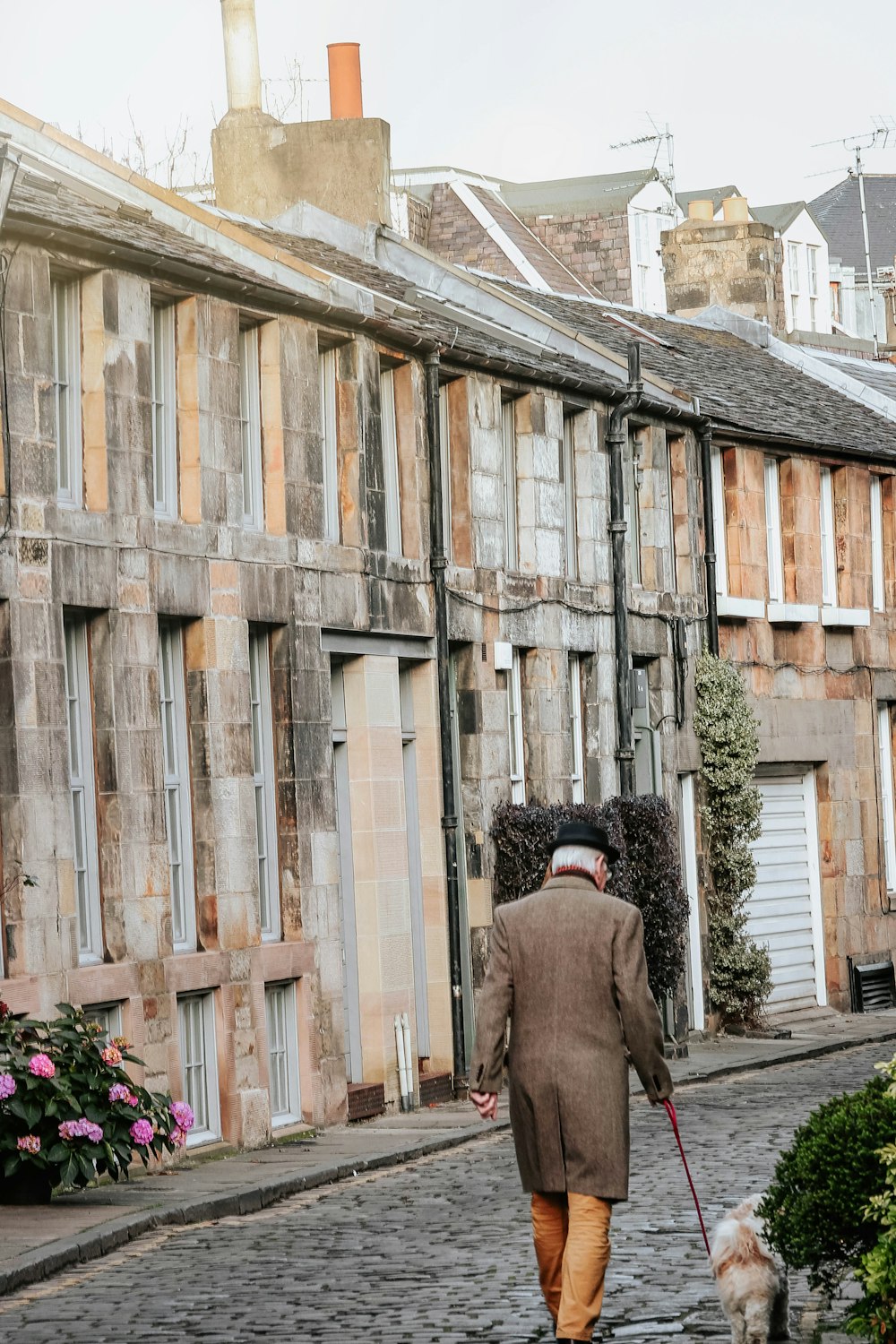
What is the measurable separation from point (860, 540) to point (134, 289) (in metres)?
14.8

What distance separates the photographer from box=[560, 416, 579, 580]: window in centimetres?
2386

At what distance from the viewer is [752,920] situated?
27266 mm

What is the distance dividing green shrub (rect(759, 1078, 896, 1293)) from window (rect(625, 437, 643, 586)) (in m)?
16.5

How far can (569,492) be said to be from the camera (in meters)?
24.1

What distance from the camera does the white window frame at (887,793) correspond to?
30.2 metres

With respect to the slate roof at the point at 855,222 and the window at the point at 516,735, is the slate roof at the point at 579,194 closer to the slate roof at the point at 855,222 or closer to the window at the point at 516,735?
the slate roof at the point at 855,222

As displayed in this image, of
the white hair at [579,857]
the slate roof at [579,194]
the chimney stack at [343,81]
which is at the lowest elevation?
the white hair at [579,857]

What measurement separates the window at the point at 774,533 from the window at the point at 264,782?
11169 millimetres

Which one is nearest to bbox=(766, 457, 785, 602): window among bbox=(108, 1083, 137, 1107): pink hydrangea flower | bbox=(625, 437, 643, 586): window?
bbox=(625, 437, 643, 586): window

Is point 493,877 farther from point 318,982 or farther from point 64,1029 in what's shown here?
point 64,1029

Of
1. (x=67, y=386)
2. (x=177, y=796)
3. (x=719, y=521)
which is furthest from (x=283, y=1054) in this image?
(x=719, y=521)

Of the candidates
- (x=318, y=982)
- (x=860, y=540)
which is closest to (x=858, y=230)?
(x=860, y=540)

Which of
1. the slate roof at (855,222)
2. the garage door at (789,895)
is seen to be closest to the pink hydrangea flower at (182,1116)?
the garage door at (789,895)

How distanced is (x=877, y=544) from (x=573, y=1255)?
73.1 feet
